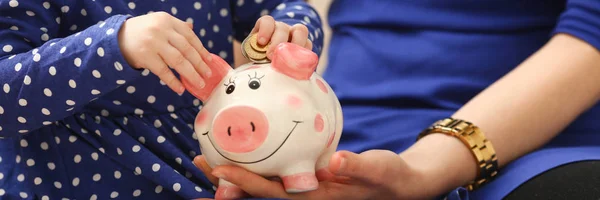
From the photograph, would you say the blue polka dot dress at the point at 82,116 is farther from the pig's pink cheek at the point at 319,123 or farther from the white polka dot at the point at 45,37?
the pig's pink cheek at the point at 319,123

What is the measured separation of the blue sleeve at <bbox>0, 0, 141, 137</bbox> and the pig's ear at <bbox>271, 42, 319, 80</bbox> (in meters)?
0.12

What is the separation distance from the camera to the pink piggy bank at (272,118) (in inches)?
21.7

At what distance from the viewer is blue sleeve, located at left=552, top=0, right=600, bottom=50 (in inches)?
33.6

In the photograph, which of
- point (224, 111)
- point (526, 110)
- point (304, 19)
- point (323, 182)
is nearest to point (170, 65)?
point (224, 111)

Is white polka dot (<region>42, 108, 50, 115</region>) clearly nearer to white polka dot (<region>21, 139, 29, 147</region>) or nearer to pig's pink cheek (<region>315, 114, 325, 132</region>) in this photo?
white polka dot (<region>21, 139, 29, 147</region>)

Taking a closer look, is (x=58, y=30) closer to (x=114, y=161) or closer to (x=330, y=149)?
(x=114, y=161)

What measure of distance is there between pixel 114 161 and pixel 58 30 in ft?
0.45

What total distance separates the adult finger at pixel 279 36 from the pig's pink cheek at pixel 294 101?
58mm

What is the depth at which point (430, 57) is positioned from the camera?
977 mm

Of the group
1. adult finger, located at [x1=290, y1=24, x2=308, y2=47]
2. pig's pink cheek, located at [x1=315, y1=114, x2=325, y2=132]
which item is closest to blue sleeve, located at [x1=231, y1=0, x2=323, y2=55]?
adult finger, located at [x1=290, y1=24, x2=308, y2=47]

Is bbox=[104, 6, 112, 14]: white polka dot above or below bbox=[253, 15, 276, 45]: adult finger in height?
below

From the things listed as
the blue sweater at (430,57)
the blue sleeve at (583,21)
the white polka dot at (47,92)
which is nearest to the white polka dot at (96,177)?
the white polka dot at (47,92)

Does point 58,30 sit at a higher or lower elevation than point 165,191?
higher

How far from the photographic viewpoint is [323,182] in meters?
0.64
